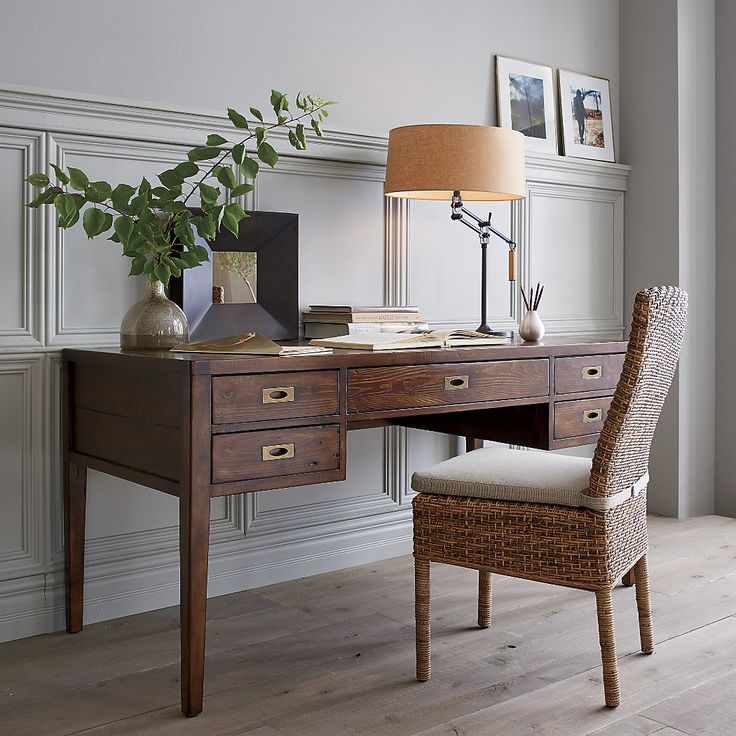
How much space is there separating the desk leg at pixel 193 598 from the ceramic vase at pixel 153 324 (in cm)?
50

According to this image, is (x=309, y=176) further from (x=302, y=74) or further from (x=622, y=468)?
(x=622, y=468)

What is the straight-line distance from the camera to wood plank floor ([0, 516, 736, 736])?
1.87 meters

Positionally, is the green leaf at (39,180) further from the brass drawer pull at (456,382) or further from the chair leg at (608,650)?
the chair leg at (608,650)

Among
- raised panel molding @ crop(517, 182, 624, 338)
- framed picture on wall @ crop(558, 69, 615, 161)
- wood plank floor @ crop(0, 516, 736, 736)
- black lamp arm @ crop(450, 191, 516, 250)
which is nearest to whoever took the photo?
wood plank floor @ crop(0, 516, 736, 736)

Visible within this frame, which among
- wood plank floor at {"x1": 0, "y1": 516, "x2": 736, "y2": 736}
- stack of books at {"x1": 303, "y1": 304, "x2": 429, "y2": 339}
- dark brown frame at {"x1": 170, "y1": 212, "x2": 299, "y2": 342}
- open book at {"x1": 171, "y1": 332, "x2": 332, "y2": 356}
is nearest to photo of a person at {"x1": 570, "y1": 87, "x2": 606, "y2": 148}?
stack of books at {"x1": 303, "y1": 304, "x2": 429, "y2": 339}

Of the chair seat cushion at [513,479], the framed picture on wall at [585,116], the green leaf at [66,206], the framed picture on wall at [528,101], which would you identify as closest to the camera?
the chair seat cushion at [513,479]

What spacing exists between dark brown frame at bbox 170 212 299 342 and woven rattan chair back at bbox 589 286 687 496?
1.12 metres

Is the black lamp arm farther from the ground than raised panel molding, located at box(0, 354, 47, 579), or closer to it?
farther from the ground

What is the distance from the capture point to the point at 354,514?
9.77 feet

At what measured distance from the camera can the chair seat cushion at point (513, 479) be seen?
1982mm

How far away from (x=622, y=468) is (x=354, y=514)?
1.18 m

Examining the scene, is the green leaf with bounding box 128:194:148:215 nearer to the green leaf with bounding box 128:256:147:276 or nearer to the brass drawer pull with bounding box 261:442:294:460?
the green leaf with bounding box 128:256:147:276

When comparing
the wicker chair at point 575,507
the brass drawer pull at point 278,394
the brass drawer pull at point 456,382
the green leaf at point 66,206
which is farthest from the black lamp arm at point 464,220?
the green leaf at point 66,206

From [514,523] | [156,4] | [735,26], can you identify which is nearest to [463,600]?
[514,523]
